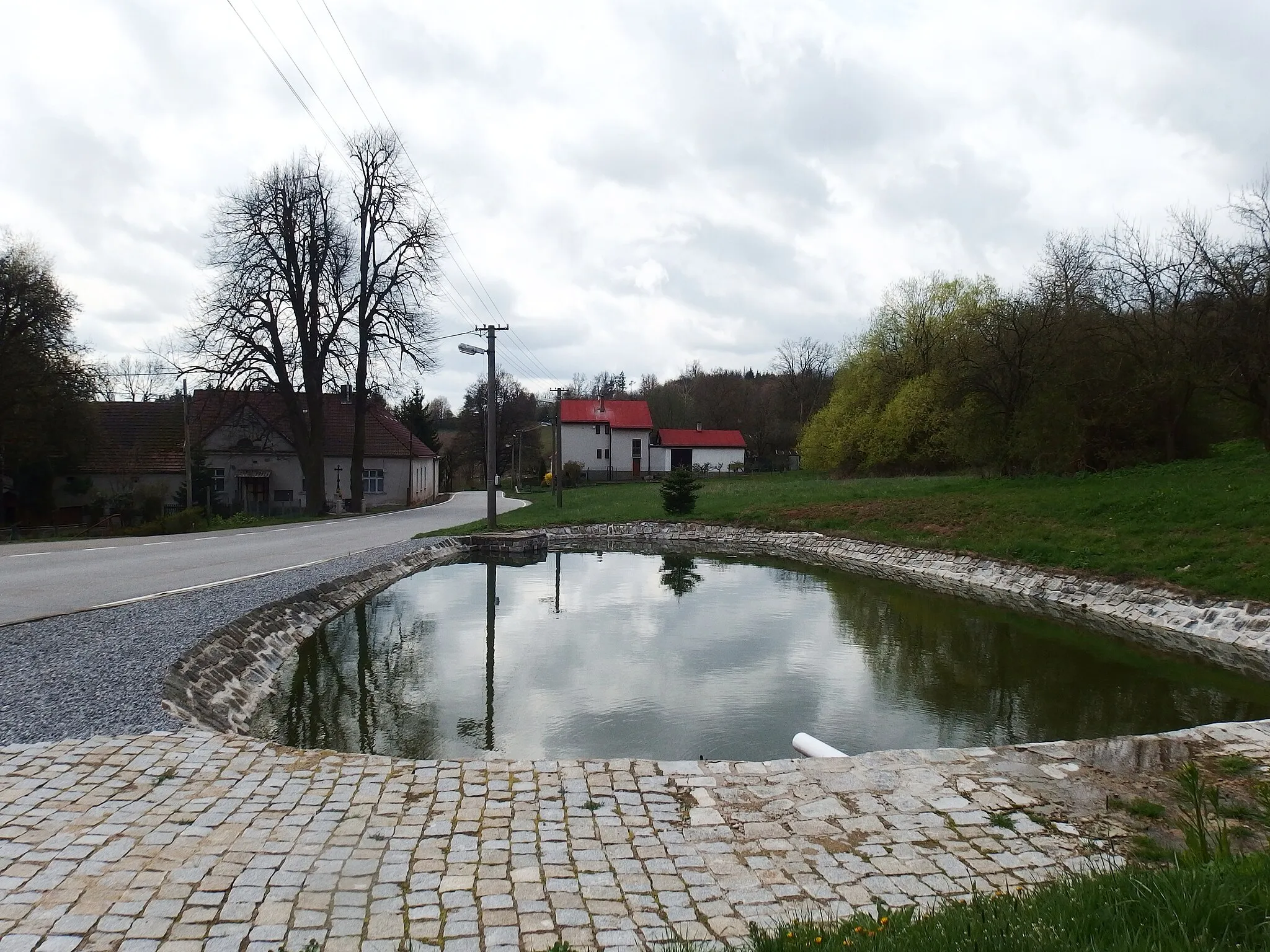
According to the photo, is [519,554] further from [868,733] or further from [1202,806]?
[1202,806]

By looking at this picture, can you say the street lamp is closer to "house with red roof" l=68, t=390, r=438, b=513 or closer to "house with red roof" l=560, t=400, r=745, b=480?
"house with red roof" l=68, t=390, r=438, b=513

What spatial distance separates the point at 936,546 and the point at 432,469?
3690cm

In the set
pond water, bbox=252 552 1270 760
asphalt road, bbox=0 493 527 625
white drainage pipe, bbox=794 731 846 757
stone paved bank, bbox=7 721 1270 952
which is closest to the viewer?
stone paved bank, bbox=7 721 1270 952

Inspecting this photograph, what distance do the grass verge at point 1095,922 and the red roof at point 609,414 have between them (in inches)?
2463

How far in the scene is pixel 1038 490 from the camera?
870 inches

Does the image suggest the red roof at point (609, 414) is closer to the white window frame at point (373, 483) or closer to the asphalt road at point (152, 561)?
the white window frame at point (373, 483)

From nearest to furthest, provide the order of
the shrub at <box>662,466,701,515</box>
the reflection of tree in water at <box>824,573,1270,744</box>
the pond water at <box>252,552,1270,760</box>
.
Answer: the pond water at <box>252,552,1270,760</box> → the reflection of tree in water at <box>824,573,1270,744</box> → the shrub at <box>662,466,701,515</box>

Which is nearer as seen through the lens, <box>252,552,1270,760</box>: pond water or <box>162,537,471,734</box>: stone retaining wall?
<box>162,537,471,734</box>: stone retaining wall

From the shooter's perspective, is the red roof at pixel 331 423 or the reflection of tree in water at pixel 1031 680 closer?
the reflection of tree in water at pixel 1031 680

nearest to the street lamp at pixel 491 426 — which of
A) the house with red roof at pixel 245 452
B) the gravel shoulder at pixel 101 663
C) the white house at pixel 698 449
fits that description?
the house with red roof at pixel 245 452

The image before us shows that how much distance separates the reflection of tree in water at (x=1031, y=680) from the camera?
8.39 metres

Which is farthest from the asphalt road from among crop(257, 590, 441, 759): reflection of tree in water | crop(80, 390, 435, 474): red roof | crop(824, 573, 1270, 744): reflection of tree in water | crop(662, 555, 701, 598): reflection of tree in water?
A: crop(824, 573, 1270, 744): reflection of tree in water

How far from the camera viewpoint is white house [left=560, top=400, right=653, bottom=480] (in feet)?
216

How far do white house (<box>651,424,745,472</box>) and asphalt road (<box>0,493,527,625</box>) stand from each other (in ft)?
137
